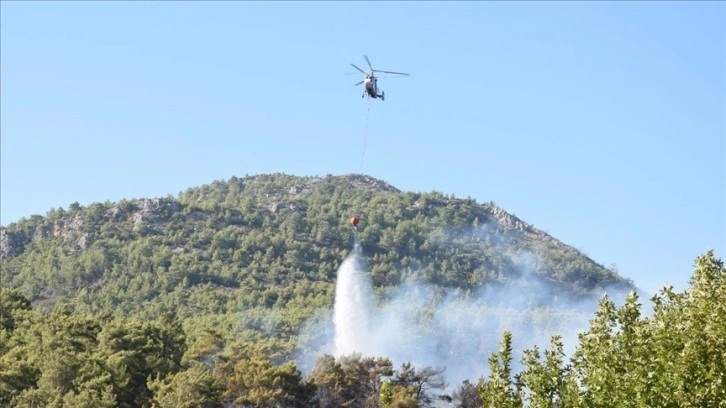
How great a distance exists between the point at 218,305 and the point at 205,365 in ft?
320

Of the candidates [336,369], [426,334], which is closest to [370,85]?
[336,369]

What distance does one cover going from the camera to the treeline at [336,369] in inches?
1357

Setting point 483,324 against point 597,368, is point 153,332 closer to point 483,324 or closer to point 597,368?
point 597,368

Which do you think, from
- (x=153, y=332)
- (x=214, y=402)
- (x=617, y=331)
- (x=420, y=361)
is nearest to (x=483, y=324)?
(x=420, y=361)

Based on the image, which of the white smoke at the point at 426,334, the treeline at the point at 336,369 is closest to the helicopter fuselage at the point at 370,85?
the treeline at the point at 336,369

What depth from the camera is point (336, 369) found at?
94500mm

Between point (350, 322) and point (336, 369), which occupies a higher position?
point (336, 369)

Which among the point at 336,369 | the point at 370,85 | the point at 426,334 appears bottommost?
the point at 426,334

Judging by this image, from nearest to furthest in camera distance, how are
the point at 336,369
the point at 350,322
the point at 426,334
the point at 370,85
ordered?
the point at 370,85, the point at 336,369, the point at 350,322, the point at 426,334

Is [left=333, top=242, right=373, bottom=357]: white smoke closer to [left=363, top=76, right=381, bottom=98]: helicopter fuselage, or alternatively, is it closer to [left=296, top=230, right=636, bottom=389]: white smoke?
[left=296, top=230, right=636, bottom=389]: white smoke

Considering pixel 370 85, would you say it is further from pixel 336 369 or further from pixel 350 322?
pixel 350 322

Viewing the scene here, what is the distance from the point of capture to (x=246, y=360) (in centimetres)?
9281

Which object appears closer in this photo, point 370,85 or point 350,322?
point 370,85

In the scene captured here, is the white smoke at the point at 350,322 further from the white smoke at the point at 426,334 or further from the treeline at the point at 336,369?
the treeline at the point at 336,369
